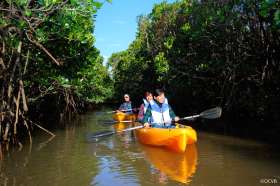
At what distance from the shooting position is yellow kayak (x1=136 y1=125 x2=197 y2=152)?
355 inches

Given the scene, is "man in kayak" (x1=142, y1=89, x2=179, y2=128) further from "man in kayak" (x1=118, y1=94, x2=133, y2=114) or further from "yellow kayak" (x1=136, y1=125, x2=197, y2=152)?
"man in kayak" (x1=118, y1=94, x2=133, y2=114)

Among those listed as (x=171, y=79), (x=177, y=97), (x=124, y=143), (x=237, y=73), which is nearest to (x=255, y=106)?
(x=237, y=73)

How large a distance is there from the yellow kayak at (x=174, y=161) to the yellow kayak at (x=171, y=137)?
163mm

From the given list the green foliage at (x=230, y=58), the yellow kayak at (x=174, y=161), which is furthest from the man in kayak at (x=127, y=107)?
the yellow kayak at (x=174, y=161)

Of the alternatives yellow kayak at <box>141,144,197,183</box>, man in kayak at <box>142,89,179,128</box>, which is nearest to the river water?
yellow kayak at <box>141,144,197,183</box>

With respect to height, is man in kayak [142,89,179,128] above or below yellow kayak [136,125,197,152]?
above

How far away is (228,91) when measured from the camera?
15.1m

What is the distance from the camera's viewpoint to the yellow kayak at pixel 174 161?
24.2 feet

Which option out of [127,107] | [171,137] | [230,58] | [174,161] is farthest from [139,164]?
[127,107]

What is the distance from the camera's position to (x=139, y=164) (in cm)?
845

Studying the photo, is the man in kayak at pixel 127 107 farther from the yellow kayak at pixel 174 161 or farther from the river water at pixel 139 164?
the yellow kayak at pixel 174 161

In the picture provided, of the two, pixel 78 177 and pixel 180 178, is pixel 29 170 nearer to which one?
pixel 78 177

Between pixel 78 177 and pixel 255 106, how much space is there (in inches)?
322

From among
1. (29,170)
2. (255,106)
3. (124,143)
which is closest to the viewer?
(29,170)
